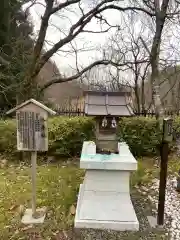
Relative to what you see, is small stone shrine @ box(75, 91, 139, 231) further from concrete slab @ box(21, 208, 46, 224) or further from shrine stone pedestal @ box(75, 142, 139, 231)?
concrete slab @ box(21, 208, 46, 224)

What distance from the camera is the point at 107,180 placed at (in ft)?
11.7

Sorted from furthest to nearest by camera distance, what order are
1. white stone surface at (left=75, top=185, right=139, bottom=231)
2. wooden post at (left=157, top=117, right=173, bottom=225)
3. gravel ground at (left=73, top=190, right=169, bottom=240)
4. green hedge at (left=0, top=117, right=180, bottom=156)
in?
green hedge at (left=0, top=117, right=180, bottom=156) < white stone surface at (left=75, top=185, right=139, bottom=231) < wooden post at (left=157, top=117, right=173, bottom=225) < gravel ground at (left=73, top=190, right=169, bottom=240)

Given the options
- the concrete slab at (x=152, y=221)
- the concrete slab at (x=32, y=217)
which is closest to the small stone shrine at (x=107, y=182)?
the concrete slab at (x=152, y=221)

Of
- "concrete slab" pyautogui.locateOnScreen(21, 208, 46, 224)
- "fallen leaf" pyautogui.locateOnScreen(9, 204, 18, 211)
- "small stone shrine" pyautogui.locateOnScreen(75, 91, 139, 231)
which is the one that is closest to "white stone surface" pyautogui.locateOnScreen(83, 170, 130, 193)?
"small stone shrine" pyautogui.locateOnScreen(75, 91, 139, 231)

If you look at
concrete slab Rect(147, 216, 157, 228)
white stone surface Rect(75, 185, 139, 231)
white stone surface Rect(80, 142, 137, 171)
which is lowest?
concrete slab Rect(147, 216, 157, 228)

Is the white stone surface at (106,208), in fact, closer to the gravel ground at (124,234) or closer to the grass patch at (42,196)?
the gravel ground at (124,234)

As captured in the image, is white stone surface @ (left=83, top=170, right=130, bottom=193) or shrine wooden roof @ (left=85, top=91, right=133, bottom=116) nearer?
shrine wooden roof @ (left=85, top=91, right=133, bottom=116)

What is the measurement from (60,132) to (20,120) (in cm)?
324

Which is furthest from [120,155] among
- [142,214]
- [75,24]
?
[75,24]

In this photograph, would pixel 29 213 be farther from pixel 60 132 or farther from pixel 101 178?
pixel 60 132

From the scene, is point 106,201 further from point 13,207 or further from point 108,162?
point 13,207

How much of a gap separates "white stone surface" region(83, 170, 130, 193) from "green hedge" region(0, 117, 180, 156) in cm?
320

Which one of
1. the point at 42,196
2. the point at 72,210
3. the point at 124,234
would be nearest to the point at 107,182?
the point at 124,234

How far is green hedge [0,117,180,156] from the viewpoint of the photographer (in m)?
6.81
